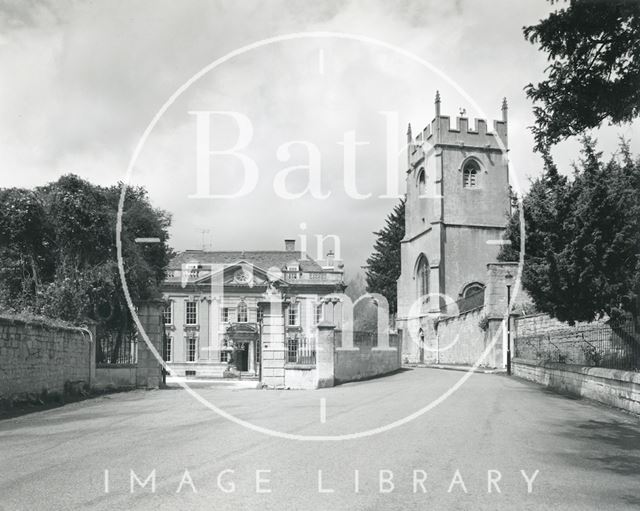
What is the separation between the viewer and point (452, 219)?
50.0 meters

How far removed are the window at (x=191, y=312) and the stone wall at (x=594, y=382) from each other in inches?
1358

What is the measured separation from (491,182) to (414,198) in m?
6.68

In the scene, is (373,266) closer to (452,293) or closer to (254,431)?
(452,293)

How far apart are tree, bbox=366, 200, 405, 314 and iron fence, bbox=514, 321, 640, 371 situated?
117 feet

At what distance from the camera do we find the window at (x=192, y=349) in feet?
166

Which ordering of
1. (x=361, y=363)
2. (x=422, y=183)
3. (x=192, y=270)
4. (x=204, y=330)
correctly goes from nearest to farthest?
(x=361, y=363) < (x=204, y=330) < (x=192, y=270) < (x=422, y=183)

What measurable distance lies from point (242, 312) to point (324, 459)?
44941mm

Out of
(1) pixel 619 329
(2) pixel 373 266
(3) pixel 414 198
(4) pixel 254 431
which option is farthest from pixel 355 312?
(4) pixel 254 431

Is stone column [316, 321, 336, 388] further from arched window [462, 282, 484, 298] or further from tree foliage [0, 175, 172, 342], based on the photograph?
arched window [462, 282, 484, 298]

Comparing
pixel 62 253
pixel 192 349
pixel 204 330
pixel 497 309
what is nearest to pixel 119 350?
pixel 62 253

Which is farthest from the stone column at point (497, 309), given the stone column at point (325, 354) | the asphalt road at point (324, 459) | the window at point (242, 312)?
the window at point (242, 312)

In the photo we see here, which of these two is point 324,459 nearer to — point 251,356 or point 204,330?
point 251,356

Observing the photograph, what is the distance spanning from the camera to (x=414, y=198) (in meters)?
55.1

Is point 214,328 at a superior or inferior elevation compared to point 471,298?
inferior
